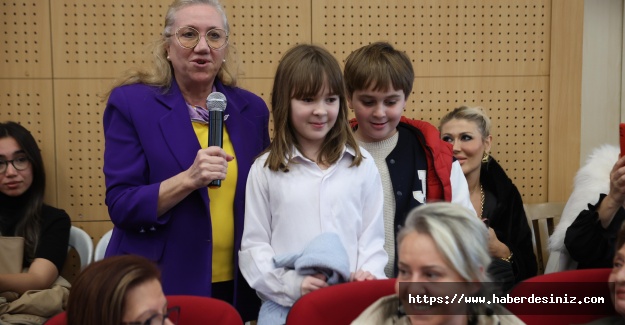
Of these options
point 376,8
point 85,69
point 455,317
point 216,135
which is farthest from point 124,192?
point 376,8

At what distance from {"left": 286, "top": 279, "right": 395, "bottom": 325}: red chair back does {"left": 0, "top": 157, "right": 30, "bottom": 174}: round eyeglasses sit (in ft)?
7.87

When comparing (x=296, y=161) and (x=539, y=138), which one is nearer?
(x=296, y=161)

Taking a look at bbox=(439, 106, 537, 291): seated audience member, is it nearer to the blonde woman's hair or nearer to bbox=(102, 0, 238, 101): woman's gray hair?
the blonde woman's hair

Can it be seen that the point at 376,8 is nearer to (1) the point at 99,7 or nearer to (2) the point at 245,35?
(2) the point at 245,35

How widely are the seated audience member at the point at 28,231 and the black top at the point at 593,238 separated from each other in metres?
2.55

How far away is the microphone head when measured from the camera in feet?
7.47

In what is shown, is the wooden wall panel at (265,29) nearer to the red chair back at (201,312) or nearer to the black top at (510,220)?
the black top at (510,220)

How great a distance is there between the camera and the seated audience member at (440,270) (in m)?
1.76

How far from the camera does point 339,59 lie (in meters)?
4.14

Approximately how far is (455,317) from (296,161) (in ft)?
2.81

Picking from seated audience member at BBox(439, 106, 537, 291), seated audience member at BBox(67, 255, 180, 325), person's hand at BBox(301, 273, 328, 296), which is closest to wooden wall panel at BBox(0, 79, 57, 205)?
seated audience member at BBox(439, 106, 537, 291)

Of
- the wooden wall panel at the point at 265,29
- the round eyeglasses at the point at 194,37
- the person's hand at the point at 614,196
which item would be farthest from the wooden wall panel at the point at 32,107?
the person's hand at the point at 614,196

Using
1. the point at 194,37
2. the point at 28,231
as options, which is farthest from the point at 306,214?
the point at 28,231

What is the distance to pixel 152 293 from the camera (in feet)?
5.39
